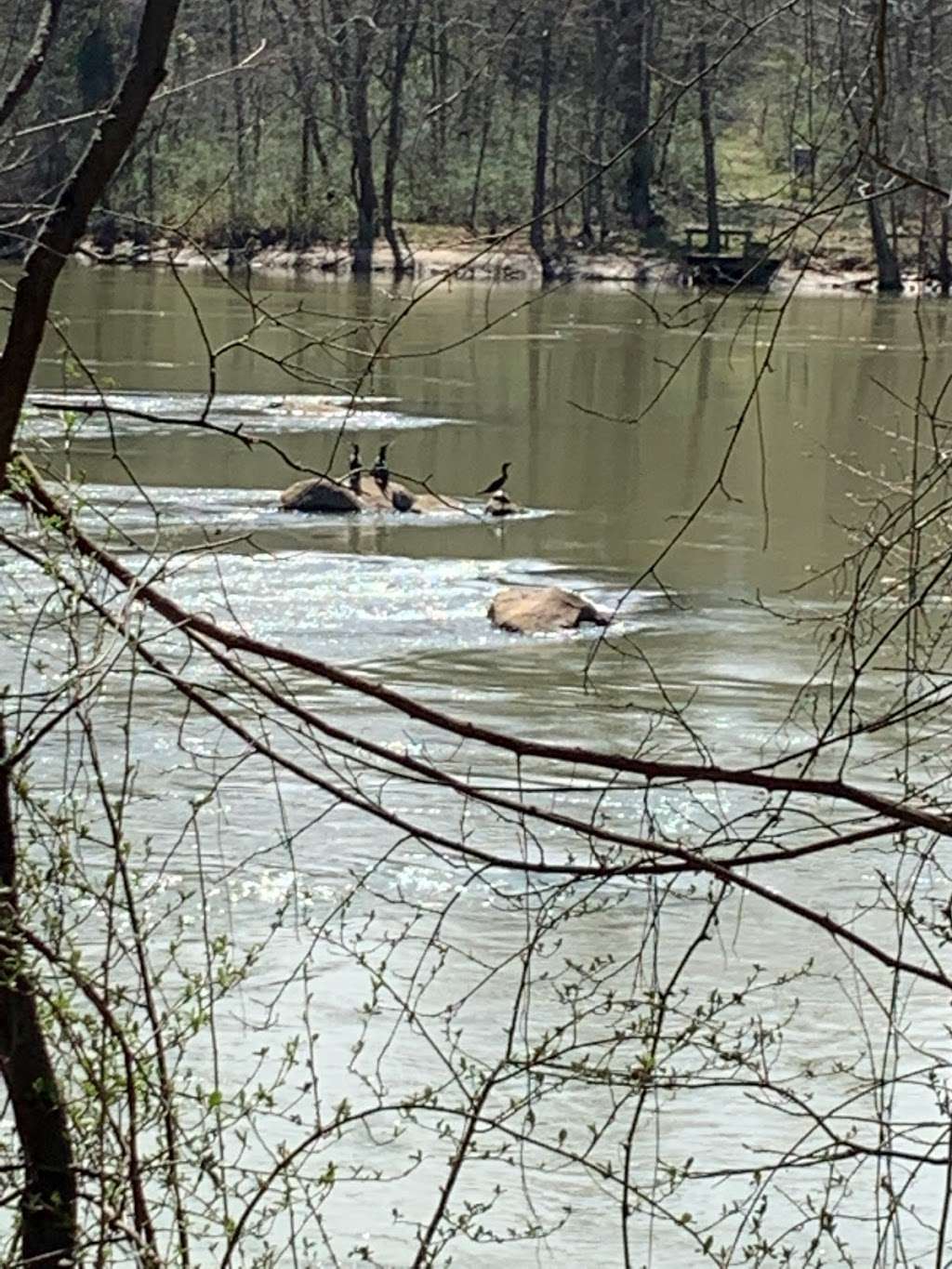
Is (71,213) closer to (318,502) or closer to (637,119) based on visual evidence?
(318,502)

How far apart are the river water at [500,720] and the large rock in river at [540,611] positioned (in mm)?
176

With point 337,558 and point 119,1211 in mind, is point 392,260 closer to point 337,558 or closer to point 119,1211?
point 337,558

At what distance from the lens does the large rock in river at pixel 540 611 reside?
1101 centimetres

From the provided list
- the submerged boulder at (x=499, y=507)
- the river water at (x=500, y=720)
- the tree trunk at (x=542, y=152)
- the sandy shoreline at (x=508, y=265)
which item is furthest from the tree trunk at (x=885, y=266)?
the submerged boulder at (x=499, y=507)

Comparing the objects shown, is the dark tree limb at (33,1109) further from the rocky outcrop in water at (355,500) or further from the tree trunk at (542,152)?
the tree trunk at (542,152)

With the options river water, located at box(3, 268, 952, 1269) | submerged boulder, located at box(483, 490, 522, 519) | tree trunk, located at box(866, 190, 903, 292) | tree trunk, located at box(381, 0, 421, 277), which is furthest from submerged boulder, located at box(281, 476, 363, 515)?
tree trunk, located at box(381, 0, 421, 277)

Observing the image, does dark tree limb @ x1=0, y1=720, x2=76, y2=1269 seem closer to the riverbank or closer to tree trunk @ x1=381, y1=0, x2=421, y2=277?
the riverbank

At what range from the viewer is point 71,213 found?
263 centimetres

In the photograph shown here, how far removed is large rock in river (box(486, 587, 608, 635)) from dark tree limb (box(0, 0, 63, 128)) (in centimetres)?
833

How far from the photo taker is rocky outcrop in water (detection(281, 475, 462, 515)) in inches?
582

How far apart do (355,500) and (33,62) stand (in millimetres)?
12189

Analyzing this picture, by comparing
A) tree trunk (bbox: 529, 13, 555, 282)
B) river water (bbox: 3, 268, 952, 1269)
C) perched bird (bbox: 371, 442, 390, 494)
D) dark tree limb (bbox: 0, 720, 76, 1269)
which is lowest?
river water (bbox: 3, 268, 952, 1269)

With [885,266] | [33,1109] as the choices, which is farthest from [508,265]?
[33,1109]

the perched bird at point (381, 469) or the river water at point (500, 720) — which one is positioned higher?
the perched bird at point (381, 469)
